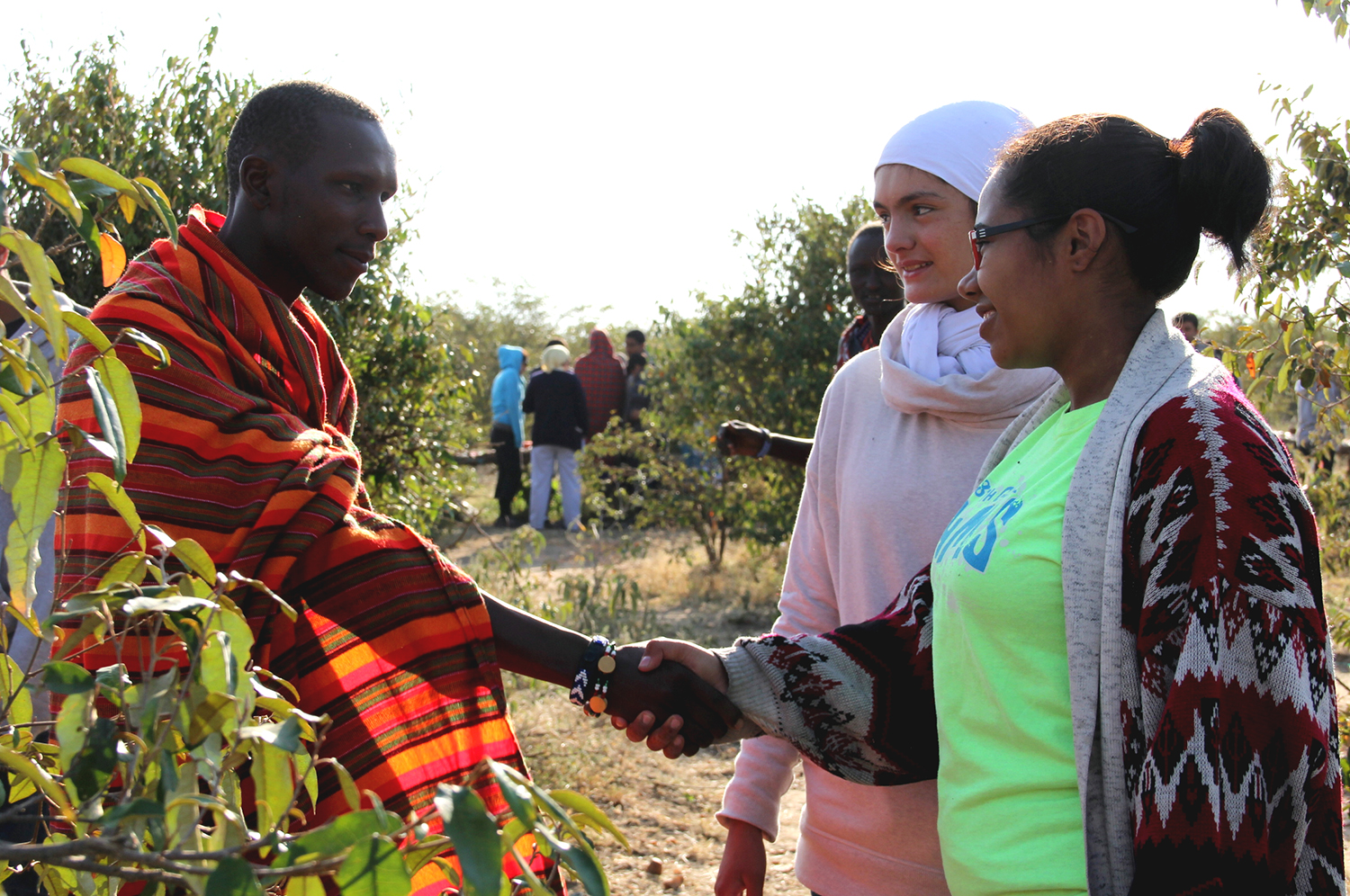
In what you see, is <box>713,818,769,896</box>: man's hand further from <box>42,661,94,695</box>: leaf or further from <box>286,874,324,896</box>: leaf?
<box>42,661,94,695</box>: leaf

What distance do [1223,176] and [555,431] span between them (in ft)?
31.5

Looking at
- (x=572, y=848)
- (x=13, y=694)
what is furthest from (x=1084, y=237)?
(x=13, y=694)

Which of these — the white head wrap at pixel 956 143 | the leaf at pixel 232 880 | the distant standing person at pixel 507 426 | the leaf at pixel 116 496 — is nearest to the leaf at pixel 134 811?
the leaf at pixel 232 880

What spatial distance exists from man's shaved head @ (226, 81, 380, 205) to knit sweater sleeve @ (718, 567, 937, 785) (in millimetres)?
1350

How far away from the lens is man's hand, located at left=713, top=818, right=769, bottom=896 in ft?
6.89

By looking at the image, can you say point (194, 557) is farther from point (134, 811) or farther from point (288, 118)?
point (288, 118)

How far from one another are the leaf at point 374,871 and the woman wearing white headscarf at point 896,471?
4.34 feet

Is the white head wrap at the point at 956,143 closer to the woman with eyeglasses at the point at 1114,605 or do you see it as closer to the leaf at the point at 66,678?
the woman with eyeglasses at the point at 1114,605

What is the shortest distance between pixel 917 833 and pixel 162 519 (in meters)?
1.35

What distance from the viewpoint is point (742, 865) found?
210 cm

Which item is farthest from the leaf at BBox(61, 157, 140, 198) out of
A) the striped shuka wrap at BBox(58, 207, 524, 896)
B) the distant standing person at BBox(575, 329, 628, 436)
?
the distant standing person at BBox(575, 329, 628, 436)

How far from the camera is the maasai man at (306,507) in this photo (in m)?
1.75

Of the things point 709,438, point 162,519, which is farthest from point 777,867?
point 709,438

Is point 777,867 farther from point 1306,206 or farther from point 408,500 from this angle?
point 1306,206
